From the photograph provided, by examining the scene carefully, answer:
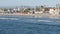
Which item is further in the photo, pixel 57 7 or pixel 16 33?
pixel 57 7

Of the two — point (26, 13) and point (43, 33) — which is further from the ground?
point (43, 33)

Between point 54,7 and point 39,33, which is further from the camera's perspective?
point 54,7

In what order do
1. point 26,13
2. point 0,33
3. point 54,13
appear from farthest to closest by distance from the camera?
point 26,13 → point 54,13 → point 0,33

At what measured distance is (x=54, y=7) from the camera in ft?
323

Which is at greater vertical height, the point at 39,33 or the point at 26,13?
the point at 39,33

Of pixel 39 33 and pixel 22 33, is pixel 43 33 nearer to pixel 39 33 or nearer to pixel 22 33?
pixel 39 33

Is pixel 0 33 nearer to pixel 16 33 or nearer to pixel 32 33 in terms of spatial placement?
pixel 16 33

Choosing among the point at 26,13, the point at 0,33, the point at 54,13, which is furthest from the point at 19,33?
the point at 26,13

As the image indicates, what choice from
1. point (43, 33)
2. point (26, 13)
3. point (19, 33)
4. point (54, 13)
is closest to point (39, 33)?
point (43, 33)

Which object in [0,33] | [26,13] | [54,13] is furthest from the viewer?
[26,13]

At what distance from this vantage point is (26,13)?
310 feet

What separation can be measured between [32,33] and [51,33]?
1518mm

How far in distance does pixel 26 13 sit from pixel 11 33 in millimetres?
74481

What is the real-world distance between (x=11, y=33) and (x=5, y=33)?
46 cm
